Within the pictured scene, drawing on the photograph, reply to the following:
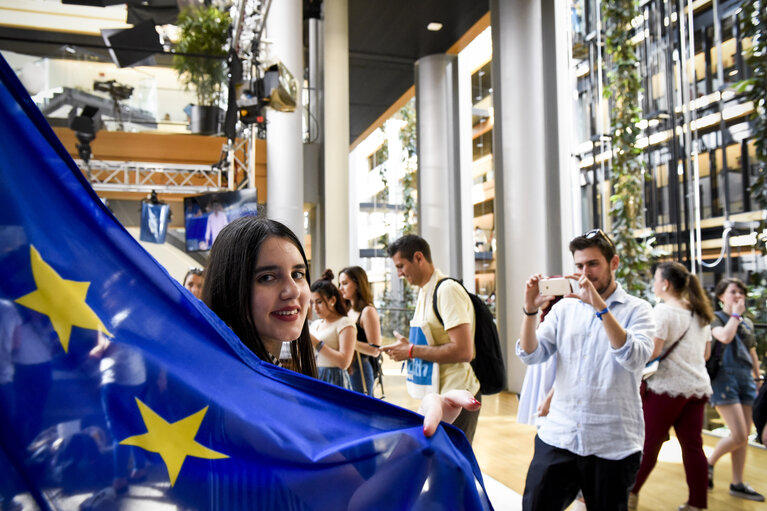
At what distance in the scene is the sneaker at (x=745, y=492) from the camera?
4.38m

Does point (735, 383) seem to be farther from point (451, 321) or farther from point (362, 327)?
point (362, 327)

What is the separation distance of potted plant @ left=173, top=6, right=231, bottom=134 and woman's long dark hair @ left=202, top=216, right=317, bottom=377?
8.74 m

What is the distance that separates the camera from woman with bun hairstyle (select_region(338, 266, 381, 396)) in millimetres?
4613

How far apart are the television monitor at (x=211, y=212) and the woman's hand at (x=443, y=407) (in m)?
7.54

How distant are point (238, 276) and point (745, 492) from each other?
4485 mm

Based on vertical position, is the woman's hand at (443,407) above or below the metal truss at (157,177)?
below

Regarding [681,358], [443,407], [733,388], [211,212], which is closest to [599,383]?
[443,407]

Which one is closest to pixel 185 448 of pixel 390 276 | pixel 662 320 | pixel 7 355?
pixel 7 355

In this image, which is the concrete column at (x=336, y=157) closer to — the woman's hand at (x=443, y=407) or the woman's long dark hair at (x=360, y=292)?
the woman's long dark hair at (x=360, y=292)

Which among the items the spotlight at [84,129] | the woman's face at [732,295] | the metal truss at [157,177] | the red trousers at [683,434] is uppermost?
the spotlight at [84,129]

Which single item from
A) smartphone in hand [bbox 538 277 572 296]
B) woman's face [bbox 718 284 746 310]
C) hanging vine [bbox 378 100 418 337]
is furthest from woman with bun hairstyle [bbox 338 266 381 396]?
hanging vine [bbox 378 100 418 337]

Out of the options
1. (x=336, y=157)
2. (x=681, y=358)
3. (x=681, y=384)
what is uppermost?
(x=336, y=157)

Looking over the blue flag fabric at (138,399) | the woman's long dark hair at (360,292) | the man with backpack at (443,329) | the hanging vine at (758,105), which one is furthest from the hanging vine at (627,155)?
the blue flag fabric at (138,399)

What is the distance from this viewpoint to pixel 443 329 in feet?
11.4
